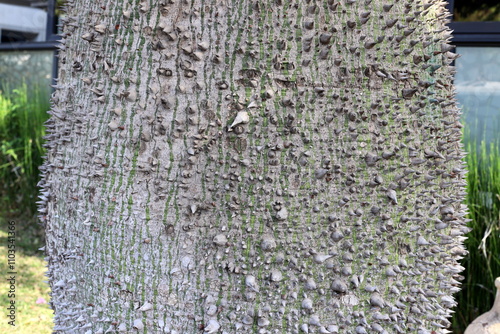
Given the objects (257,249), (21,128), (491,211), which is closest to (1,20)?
(21,128)

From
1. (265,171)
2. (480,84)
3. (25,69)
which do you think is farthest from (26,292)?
(480,84)

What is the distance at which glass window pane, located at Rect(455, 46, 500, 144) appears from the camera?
422 centimetres

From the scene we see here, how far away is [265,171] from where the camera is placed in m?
1.40

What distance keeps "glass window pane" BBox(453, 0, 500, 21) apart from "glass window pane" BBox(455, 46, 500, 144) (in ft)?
1.56

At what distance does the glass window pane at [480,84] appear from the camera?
4.22m

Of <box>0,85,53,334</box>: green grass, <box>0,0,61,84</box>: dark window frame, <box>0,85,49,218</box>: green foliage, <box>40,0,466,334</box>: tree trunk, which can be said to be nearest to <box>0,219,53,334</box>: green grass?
<box>0,85,53,334</box>: green grass

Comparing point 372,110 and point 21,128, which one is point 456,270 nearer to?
point 372,110

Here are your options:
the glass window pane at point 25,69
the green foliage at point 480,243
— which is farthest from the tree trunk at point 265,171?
the glass window pane at point 25,69

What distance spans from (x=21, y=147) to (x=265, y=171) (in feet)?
14.9

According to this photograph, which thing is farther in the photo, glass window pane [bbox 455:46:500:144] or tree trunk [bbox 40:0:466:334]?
glass window pane [bbox 455:46:500:144]

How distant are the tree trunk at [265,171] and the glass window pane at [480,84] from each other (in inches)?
118

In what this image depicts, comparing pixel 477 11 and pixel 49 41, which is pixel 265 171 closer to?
pixel 477 11

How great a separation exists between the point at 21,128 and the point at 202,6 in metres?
4.62

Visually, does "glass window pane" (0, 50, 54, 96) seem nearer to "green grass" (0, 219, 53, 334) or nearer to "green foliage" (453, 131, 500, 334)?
"green grass" (0, 219, 53, 334)
